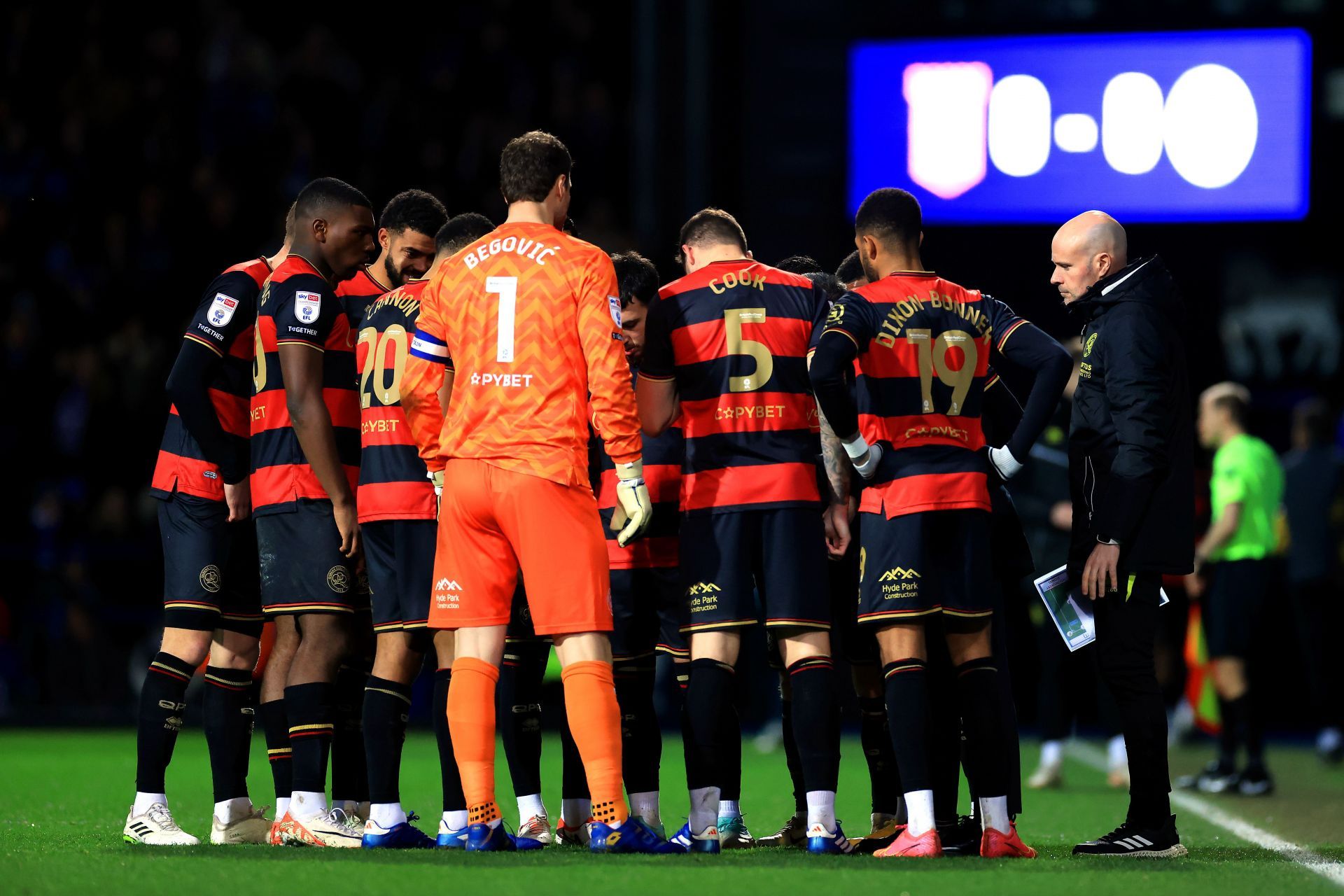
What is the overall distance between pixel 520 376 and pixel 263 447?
1294 millimetres

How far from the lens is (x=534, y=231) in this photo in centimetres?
595

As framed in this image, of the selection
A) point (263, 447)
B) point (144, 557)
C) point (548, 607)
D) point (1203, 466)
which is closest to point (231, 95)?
point (144, 557)

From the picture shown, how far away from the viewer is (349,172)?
17.6m

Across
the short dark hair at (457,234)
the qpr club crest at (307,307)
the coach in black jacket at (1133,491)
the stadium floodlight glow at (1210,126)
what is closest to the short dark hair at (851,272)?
the coach in black jacket at (1133,491)

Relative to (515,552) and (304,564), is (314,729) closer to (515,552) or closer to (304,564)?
(304,564)

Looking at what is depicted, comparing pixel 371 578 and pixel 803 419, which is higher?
pixel 803 419

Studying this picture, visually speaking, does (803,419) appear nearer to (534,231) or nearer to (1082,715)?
(534,231)

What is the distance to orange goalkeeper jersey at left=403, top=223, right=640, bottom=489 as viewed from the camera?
5742mm

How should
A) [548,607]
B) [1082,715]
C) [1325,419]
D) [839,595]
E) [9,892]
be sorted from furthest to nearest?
[1082,715] < [1325,419] < [839,595] < [548,607] < [9,892]

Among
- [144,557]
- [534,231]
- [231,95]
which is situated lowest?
[144,557]

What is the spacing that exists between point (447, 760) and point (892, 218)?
2649 millimetres

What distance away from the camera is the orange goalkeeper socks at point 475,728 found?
18.6ft

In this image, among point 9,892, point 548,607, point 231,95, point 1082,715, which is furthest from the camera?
point 231,95

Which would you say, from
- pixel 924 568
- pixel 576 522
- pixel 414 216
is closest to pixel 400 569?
pixel 576 522
